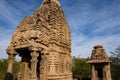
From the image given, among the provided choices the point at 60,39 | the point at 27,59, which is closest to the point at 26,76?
the point at 27,59

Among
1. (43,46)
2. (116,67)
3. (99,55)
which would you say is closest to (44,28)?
(43,46)

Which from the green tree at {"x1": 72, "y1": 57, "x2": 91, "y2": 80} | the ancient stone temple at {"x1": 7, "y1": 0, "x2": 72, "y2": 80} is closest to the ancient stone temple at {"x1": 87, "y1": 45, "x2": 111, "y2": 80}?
the ancient stone temple at {"x1": 7, "y1": 0, "x2": 72, "y2": 80}

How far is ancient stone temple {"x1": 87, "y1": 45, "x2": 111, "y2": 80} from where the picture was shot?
14031 mm

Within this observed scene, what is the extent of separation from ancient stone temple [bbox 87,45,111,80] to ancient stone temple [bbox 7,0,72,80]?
116 inches

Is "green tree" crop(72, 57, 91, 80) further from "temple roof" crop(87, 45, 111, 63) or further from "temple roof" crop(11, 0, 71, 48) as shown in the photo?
"temple roof" crop(11, 0, 71, 48)

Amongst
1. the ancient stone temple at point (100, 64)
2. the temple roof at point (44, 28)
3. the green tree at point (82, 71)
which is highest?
the temple roof at point (44, 28)

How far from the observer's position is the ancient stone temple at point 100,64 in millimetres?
14031

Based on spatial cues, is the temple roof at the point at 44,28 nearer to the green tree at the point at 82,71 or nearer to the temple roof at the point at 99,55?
the temple roof at the point at 99,55

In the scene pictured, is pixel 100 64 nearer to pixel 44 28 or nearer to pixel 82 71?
pixel 44 28

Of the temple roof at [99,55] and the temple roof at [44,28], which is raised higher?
the temple roof at [44,28]

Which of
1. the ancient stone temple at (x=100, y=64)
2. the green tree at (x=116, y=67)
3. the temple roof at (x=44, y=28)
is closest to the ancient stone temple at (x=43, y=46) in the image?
the temple roof at (x=44, y=28)

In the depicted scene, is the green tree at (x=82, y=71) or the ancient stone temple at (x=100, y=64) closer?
the ancient stone temple at (x=100, y=64)

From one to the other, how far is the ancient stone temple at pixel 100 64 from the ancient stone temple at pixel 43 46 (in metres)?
2.95

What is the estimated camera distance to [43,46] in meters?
10.8
